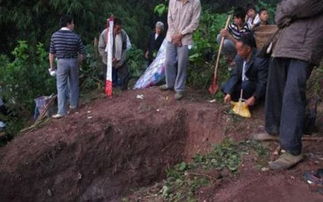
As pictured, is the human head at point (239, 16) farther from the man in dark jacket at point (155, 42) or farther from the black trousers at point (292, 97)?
the black trousers at point (292, 97)

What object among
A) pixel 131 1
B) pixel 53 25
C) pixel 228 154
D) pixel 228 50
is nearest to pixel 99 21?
pixel 53 25

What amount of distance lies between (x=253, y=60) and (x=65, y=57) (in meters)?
2.80

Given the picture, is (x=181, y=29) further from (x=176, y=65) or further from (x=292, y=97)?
(x=292, y=97)

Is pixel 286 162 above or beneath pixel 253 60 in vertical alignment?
beneath

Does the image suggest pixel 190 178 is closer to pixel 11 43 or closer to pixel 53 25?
pixel 53 25

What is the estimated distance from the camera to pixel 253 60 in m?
5.91

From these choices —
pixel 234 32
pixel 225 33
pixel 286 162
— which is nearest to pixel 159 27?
pixel 234 32

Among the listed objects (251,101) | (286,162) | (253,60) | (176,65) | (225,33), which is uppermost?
(225,33)

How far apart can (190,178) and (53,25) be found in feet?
24.4

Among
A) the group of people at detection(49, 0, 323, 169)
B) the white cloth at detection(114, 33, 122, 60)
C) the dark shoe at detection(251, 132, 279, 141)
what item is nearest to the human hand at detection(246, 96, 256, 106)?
the group of people at detection(49, 0, 323, 169)

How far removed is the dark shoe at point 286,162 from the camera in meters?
4.28

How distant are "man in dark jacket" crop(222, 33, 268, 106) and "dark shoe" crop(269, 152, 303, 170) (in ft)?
5.11

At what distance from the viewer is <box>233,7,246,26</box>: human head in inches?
285

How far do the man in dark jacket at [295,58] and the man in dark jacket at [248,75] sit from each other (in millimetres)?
1341
